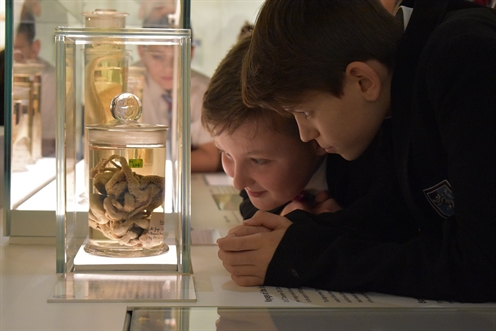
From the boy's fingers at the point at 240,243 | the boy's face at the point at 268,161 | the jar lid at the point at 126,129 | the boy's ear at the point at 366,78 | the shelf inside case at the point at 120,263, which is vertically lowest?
the shelf inside case at the point at 120,263

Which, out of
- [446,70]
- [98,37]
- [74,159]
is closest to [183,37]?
[98,37]

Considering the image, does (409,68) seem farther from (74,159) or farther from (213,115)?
(74,159)

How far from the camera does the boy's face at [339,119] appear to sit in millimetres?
913

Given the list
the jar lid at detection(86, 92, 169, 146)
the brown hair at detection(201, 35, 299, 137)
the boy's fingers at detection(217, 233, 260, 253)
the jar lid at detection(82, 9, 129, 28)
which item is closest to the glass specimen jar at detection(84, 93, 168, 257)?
the jar lid at detection(86, 92, 169, 146)

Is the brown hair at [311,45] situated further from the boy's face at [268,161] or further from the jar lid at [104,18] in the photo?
the jar lid at [104,18]

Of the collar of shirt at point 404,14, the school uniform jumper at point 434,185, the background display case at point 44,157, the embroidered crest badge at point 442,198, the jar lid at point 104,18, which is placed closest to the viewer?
the school uniform jumper at point 434,185

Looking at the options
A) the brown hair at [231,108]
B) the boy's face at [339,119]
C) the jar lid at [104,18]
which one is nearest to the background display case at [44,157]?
the jar lid at [104,18]

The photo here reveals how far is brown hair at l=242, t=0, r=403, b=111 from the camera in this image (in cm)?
89

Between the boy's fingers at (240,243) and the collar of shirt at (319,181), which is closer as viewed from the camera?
the boy's fingers at (240,243)

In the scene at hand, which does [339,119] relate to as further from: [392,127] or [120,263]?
[120,263]

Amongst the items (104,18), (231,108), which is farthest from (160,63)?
(231,108)

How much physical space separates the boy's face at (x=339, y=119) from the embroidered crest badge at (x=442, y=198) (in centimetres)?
13

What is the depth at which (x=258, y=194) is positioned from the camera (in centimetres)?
119

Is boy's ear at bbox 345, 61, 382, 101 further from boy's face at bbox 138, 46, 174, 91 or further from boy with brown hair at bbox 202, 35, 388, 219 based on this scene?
boy's face at bbox 138, 46, 174, 91
